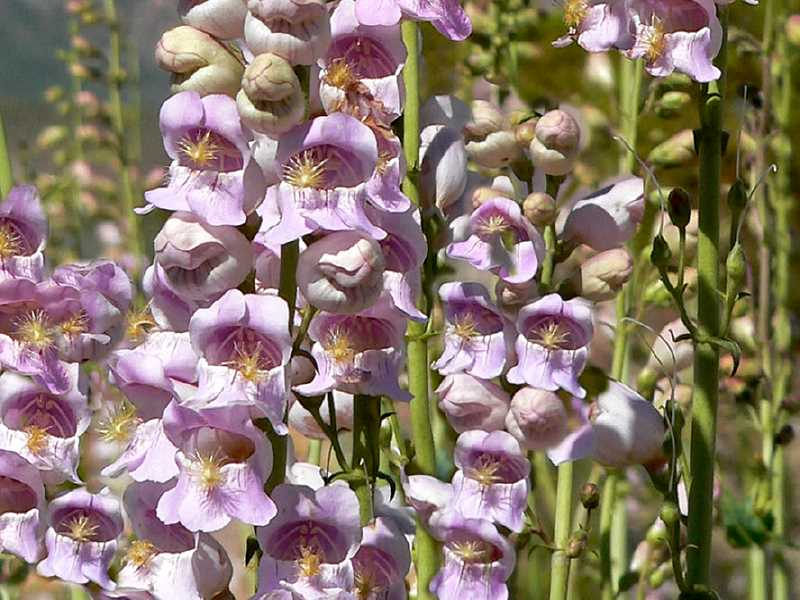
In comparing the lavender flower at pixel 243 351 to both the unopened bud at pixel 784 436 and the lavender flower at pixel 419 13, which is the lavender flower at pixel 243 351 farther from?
the unopened bud at pixel 784 436

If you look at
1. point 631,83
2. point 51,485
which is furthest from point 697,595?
point 631,83

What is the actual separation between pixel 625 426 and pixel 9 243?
0.35 metres

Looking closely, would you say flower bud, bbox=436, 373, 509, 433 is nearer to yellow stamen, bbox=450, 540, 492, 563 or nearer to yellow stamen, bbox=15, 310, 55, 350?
yellow stamen, bbox=450, 540, 492, 563

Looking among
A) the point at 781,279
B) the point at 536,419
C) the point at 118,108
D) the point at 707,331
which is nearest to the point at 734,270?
the point at 707,331

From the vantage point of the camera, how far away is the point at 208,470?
0.56m

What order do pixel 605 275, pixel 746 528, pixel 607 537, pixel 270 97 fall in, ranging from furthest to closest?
1. pixel 746 528
2. pixel 607 537
3. pixel 605 275
4. pixel 270 97

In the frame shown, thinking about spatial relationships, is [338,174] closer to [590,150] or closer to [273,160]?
[273,160]

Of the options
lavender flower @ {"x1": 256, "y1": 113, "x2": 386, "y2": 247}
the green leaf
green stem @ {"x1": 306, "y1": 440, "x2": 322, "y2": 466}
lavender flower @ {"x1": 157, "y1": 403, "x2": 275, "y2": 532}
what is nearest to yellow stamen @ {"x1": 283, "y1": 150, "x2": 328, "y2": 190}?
lavender flower @ {"x1": 256, "y1": 113, "x2": 386, "y2": 247}

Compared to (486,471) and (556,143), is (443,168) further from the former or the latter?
(486,471)

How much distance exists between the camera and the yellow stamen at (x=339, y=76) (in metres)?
0.58

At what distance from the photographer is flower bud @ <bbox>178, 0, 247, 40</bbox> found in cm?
59

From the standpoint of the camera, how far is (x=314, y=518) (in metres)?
0.57

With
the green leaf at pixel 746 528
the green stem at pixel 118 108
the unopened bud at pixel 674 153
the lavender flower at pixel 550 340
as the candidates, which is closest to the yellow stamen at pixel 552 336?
the lavender flower at pixel 550 340

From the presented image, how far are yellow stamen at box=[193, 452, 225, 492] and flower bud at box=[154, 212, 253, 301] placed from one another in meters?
0.07
